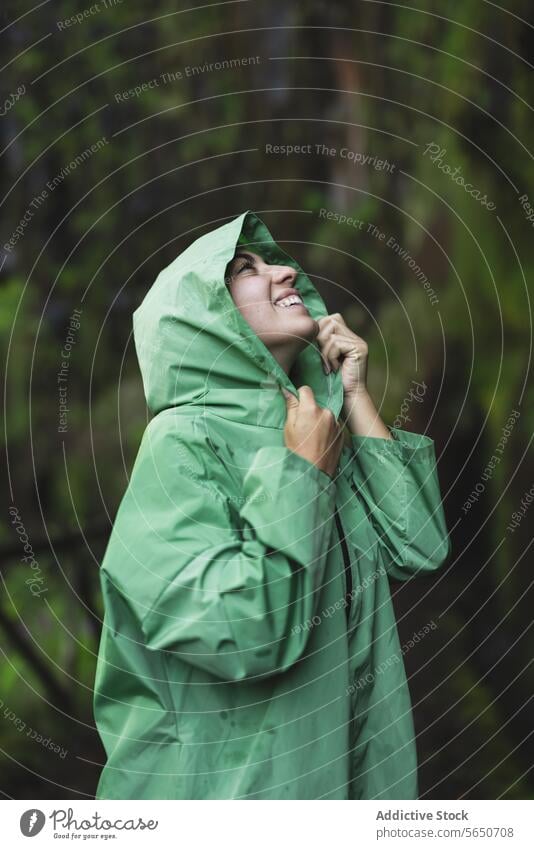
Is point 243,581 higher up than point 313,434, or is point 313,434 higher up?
point 313,434

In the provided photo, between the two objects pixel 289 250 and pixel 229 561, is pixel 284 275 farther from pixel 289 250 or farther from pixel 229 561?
pixel 289 250

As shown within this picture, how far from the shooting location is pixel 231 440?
179cm

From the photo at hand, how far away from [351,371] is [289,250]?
244 cm

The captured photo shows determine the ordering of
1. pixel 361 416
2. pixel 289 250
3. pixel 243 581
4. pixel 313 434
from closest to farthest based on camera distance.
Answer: pixel 243 581 → pixel 313 434 → pixel 361 416 → pixel 289 250

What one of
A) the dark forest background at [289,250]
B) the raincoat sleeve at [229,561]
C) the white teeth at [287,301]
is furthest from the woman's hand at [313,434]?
the dark forest background at [289,250]

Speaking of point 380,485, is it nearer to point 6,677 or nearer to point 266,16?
point 6,677

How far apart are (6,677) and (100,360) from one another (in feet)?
4.23

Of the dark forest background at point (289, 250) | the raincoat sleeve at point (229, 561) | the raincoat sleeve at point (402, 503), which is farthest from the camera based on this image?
the dark forest background at point (289, 250)

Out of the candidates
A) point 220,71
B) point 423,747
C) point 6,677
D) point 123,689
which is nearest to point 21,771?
point 6,677

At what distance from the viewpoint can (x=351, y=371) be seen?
1944 mm

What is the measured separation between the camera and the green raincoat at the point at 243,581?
5.31ft

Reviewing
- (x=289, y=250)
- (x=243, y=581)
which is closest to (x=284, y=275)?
(x=243, y=581)

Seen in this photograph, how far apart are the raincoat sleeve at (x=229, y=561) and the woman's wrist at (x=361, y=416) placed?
0.26 meters

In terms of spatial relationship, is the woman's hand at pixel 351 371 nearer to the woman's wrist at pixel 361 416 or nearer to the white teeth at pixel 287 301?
the woman's wrist at pixel 361 416
